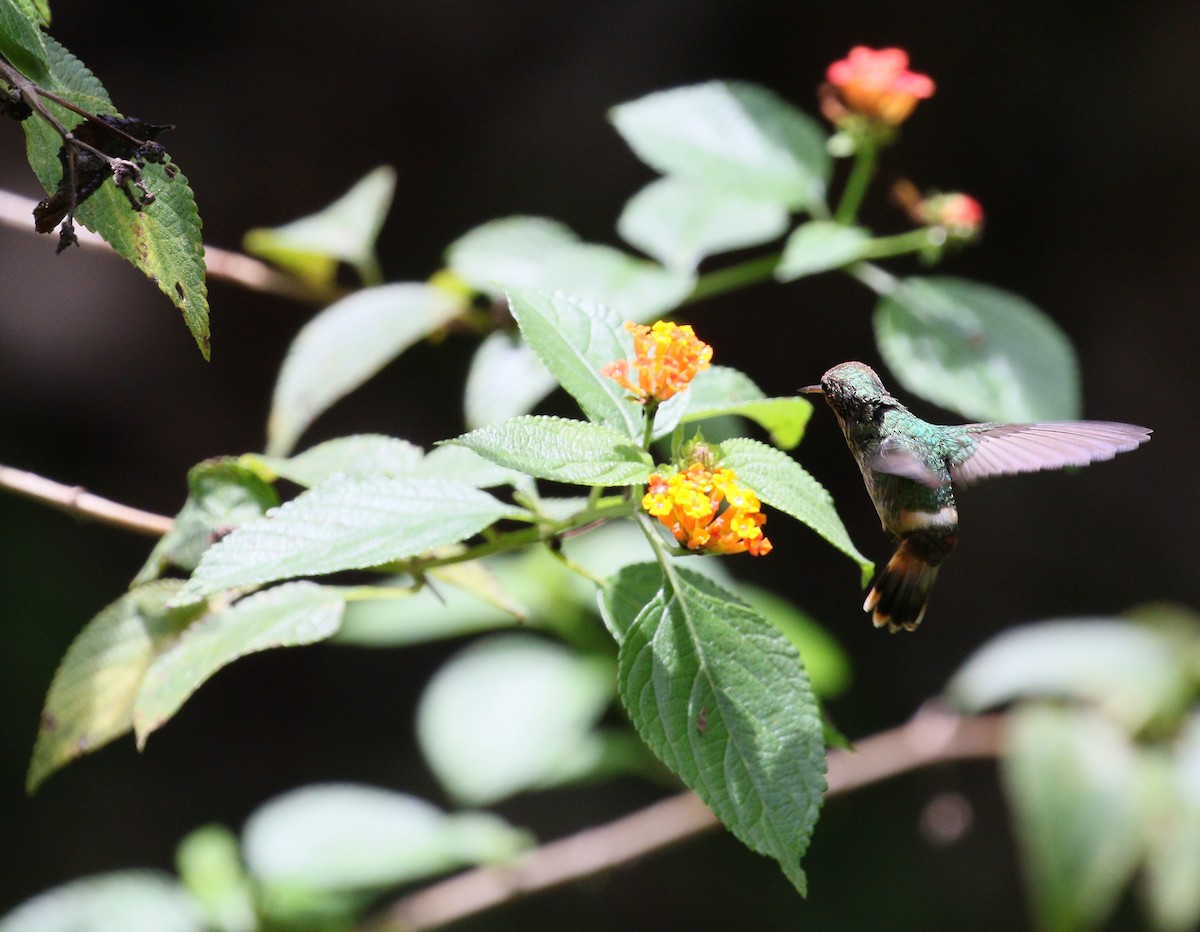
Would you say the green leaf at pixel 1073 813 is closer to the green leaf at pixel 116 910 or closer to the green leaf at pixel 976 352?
the green leaf at pixel 976 352

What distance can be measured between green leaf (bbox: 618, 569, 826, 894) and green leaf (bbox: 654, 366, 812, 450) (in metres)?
0.16

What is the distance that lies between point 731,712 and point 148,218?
60 centimetres

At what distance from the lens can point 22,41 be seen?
0.84m

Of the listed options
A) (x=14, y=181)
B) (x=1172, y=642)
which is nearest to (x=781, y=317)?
(x=1172, y=642)

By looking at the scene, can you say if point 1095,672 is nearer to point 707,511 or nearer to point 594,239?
point 707,511

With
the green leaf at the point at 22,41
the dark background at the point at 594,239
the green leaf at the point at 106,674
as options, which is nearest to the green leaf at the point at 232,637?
the green leaf at the point at 106,674

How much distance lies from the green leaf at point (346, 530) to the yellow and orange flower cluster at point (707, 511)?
0.13 metres

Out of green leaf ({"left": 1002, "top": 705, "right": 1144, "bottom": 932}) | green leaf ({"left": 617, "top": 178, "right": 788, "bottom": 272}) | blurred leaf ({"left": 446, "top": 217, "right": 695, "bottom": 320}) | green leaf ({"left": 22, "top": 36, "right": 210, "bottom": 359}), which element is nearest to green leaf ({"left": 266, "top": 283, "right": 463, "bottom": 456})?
blurred leaf ({"left": 446, "top": 217, "right": 695, "bottom": 320})

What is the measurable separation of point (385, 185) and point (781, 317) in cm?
197

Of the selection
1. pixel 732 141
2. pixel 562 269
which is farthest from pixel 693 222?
pixel 562 269

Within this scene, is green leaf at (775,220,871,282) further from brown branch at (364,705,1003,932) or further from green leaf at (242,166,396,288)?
brown branch at (364,705,1003,932)

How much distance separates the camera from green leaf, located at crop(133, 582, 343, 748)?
42.0 inches

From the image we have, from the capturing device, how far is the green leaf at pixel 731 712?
935 mm

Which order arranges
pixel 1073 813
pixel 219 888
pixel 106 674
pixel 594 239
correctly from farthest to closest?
pixel 594 239
pixel 1073 813
pixel 219 888
pixel 106 674
